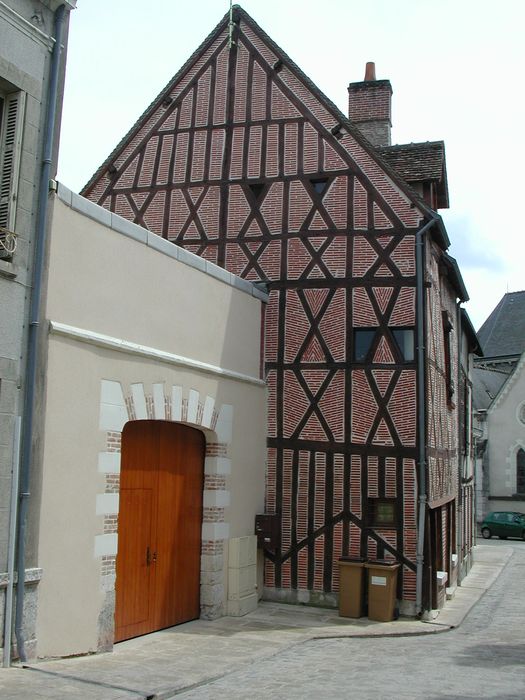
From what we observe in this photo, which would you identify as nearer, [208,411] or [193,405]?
[193,405]

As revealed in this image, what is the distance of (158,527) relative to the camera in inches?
385

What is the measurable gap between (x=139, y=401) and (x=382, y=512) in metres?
4.61

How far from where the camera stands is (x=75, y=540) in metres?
7.86

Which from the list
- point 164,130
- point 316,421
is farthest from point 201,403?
point 164,130

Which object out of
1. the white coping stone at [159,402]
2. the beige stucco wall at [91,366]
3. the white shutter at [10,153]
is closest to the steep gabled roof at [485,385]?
the beige stucco wall at [91,366]

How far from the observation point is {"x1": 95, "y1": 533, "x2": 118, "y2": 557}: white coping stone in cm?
818

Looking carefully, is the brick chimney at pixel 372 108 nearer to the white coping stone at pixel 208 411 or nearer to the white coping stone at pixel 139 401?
the white coping stone at pixel 208 411

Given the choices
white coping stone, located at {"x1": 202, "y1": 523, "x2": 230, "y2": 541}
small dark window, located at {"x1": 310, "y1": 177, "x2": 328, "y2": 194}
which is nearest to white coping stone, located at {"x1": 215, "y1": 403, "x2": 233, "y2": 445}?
white coping stone, located at {"x1": 202, "y1": 523, "x2": 230, "y2": 541}

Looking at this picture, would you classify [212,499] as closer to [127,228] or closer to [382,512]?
[382,512]

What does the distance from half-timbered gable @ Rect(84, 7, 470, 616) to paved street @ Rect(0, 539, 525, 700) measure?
1187 mm

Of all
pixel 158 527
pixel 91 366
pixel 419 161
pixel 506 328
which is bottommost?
pixel 158 527

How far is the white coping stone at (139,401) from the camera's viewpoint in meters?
8.97

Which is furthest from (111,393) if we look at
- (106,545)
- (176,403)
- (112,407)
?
(106,545)

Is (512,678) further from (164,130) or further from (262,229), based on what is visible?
(164,130)
